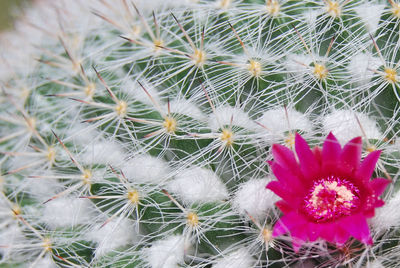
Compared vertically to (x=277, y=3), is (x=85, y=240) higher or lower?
lower

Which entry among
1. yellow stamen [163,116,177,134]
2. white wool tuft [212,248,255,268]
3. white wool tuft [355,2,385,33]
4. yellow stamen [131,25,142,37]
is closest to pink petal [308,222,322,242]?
white wool tuft [212,248,255,268]

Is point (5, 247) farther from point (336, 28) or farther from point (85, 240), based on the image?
point (336, 28)

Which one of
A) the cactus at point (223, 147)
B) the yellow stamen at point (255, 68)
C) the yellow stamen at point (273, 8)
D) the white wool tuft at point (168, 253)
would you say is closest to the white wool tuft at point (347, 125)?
the cactus at point (223, 147)

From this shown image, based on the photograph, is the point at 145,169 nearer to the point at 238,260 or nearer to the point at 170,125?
the point at 170,125

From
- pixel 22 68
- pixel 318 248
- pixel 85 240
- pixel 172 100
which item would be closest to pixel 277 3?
pixel 172 100

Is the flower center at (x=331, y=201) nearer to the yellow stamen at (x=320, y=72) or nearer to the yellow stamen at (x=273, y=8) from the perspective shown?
the yellow stamen at (x=320, y=72)

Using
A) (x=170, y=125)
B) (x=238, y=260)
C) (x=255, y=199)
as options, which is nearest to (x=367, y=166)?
(x=255, y=199)

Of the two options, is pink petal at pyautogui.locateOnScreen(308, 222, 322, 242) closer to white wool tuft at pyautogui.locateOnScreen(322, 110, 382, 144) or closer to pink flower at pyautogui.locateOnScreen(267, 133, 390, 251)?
pink flower at pyautogui.locateOnScreen(267, 133, 390, 251)
